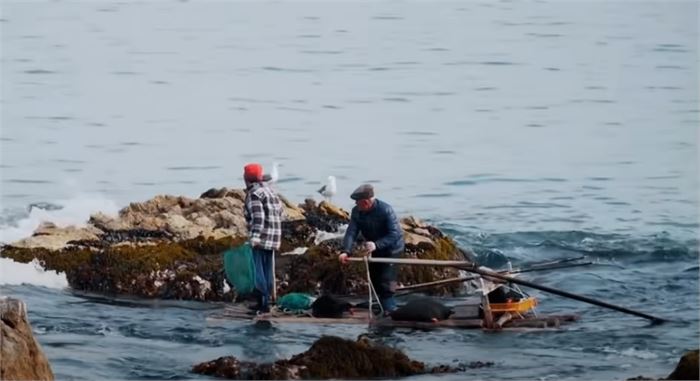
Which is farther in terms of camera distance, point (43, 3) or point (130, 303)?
point (43, 3)

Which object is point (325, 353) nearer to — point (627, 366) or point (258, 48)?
point (627, 366)

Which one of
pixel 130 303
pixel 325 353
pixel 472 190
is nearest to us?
pixel 325 353

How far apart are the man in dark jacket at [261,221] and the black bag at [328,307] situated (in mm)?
640

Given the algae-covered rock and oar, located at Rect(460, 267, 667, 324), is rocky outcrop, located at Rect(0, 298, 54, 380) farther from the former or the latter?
the algae-covered rock

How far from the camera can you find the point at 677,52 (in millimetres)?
33312

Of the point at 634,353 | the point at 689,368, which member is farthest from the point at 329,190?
the point at 689,368

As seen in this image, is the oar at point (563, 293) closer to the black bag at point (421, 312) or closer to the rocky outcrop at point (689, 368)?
the black bag at point (421, 312)

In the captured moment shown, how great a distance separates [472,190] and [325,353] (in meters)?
12.0

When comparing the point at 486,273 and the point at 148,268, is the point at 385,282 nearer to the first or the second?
the point at 486,273

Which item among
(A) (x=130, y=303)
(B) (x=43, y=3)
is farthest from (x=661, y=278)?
(B) (x=43, y=3)

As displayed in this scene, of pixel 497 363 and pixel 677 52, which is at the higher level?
pixel 677 52

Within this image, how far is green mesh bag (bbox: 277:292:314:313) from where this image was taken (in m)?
19.1

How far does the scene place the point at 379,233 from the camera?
18.9 m

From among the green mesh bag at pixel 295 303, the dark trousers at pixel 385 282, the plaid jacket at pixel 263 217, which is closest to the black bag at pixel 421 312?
the dark trousers at pixel 385 282
